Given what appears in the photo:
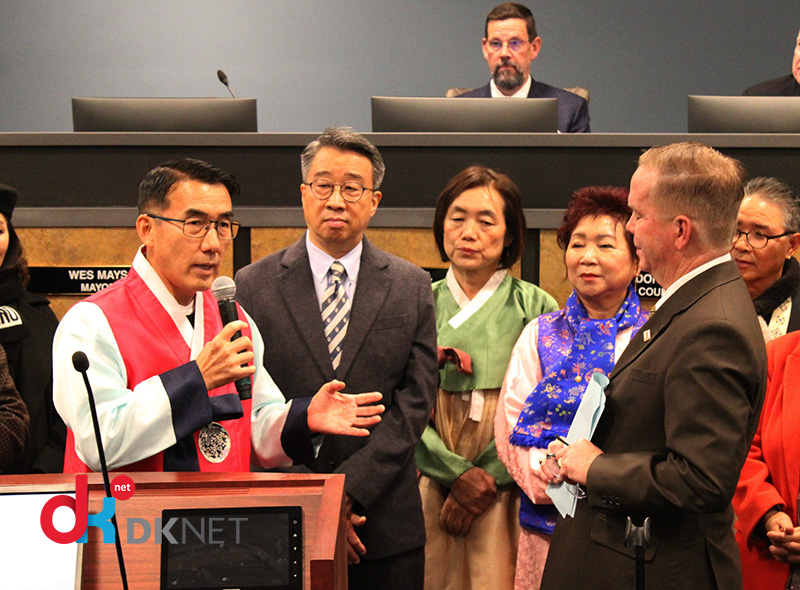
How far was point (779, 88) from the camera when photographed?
424cm

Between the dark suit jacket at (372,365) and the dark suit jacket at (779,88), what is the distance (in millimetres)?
2824

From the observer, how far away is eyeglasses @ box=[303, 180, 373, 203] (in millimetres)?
2271

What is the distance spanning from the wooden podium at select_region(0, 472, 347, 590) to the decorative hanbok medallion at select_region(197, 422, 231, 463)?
1.21ft

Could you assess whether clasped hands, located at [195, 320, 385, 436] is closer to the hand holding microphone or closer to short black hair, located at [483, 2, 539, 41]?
the hand holding microphone

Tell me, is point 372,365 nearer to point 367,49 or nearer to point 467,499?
point 467,499

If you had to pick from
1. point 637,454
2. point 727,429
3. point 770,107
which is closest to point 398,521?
point 637,454

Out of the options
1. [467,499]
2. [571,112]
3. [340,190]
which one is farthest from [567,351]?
[571,112]

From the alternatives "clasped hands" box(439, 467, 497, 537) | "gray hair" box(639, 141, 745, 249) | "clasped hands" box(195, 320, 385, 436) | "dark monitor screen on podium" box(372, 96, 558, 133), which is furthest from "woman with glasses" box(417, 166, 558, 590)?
"gray hair" box(639, 141, 745, 249)

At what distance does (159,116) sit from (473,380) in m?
1.55

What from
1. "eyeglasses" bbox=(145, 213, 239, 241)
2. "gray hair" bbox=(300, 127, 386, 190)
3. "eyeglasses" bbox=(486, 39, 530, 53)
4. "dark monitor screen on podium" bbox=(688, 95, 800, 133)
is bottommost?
"eyeglasses" bbox=(145, 213, 239, 241)

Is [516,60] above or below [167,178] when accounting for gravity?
above

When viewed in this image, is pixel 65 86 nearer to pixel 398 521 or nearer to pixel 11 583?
pixel 398 521

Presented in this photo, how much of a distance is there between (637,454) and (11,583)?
1017mm

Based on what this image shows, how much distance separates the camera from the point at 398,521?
2.18 metres
